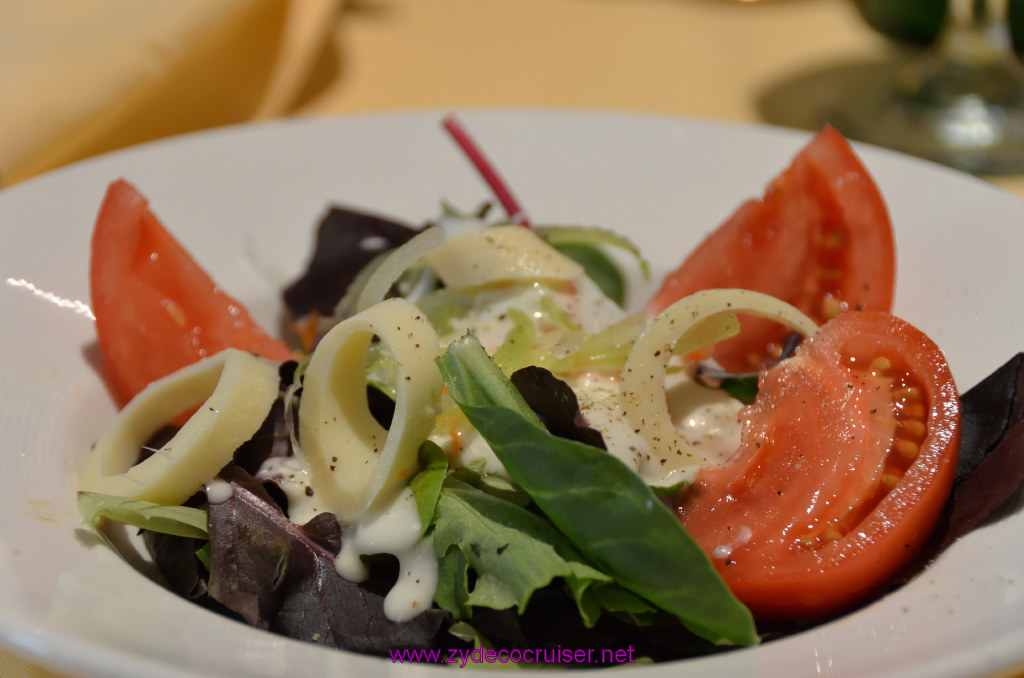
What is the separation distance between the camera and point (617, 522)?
1.38 m

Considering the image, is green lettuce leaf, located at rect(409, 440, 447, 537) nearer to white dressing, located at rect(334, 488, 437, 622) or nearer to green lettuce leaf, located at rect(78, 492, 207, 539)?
white dressing, located at rect(334, 488, 437, 622)

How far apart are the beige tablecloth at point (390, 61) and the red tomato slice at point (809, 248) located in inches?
53.2

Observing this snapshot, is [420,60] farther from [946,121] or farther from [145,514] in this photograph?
[145,514]

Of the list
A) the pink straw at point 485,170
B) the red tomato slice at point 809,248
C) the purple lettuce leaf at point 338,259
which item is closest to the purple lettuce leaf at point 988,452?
the red tomato slice at point 809,248

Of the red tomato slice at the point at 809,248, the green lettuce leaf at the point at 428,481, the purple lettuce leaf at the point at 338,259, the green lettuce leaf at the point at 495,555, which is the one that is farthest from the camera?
the purple lettuce leaf at the point at 338,259

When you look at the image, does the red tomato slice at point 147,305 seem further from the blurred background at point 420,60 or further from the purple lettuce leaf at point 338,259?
the blurred background at point 420,60

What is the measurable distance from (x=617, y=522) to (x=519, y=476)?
17cm

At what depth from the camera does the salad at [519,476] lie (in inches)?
57.4

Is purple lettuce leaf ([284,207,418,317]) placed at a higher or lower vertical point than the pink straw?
lower

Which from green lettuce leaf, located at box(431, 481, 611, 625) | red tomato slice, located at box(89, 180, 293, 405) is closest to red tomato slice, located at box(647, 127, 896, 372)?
green lettuce leaf, located at box(431, 481, 611, 625)

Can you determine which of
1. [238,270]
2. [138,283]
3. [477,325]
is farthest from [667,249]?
[138,283]

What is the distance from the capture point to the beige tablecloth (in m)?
3.24

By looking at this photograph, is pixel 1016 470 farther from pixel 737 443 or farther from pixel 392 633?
pixel 392 633

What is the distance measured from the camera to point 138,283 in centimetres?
209
